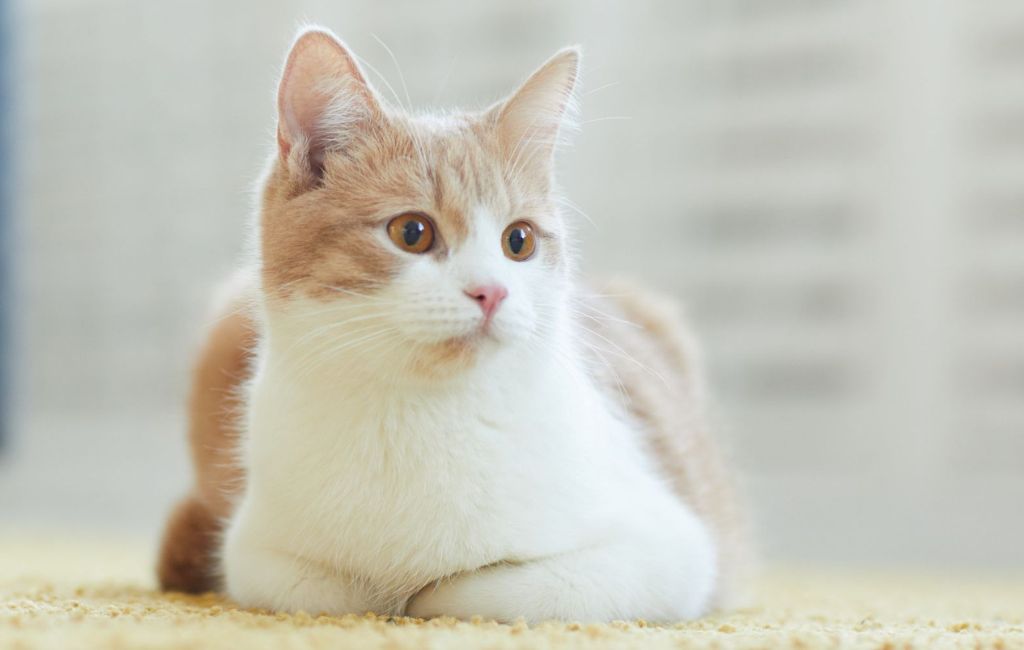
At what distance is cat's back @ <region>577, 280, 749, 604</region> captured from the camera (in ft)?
4.58

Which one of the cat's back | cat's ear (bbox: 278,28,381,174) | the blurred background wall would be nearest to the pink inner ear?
cat's ear (bbox: 278,28,381,174)

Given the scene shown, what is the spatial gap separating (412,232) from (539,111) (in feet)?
0.87

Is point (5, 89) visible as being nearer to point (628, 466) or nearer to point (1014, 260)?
point (628, 466)

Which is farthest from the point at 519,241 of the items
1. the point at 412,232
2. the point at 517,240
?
the point at 412,232

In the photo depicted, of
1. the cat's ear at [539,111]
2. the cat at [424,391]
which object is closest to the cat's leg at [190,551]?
the cat at [424,391]

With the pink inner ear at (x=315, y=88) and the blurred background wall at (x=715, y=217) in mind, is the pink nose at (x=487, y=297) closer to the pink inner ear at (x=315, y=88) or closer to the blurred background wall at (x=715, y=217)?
the pink inner ear at (x=315, y=88)

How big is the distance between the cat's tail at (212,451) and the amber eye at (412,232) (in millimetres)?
312

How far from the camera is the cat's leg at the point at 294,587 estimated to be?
108 cm

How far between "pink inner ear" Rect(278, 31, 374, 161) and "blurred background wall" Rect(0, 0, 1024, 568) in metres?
2.01

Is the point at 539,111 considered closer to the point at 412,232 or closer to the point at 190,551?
the point at 412,232

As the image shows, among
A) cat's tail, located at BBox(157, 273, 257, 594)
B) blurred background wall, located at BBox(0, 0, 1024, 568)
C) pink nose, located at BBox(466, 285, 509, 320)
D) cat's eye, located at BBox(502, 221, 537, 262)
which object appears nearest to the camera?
pink nose, located at BBox(466, 285, 509, 320)

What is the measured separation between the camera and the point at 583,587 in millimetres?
1047

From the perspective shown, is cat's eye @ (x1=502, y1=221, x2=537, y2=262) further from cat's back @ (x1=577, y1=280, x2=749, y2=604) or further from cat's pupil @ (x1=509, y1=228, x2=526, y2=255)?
cat's back @ (x1=577, y1=280, x2=749, y2=604)

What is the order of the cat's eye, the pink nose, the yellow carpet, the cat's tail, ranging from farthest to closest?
the cat's tail, the cat's eye, the pink nose, the yellow carpet
